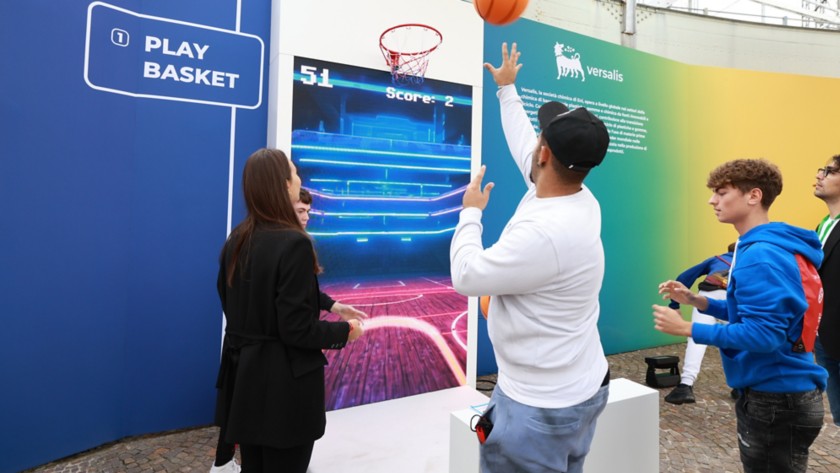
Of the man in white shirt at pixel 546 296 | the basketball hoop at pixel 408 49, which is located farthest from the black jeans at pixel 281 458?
the basketball hoop at pixel 408 49

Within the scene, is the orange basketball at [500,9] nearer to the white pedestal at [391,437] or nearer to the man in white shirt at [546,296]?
the man in white shirt at [546,296]

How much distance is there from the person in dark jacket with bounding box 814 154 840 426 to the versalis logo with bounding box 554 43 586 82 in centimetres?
244

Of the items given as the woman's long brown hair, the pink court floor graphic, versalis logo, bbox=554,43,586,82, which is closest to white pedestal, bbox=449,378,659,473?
the woman's long brown hair

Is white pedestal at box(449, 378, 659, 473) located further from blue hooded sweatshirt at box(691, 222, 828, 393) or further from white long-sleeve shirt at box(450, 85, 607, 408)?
white long-sleeve shirt at box(450, 85, 607, 408)

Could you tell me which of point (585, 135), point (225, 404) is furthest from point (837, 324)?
point (225, 404)

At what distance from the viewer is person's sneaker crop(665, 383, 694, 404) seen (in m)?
3.80

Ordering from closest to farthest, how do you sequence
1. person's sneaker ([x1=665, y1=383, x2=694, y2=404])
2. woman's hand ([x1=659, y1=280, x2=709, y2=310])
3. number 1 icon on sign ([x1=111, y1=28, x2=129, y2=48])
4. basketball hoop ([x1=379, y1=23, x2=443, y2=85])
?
1. woman's hand ([x1=659, y1=280, x2=709, y2=310])
2. number 1 icon on sign ([x1=111, y1=28, x2=129, y2=48])
3. basketball hoop ([x1=379, y1=23, x2=443, y2=85])
4. person's sneaker ([x1=665, y1=383, x2=694, y2=404])

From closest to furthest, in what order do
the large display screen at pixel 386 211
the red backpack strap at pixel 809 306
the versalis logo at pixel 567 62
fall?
the red backpack strap at pixel 809 306 < the large display screen at pixel 386 211 < the versalis logo at pixel 567 62

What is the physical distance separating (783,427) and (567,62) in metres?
3.94

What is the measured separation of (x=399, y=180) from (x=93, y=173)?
186 centimetres

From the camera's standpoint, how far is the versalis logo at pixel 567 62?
469cm

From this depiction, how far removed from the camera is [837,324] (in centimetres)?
254

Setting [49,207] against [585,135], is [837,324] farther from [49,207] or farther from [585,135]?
[49,207]

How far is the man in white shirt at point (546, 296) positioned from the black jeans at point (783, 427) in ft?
2.30
